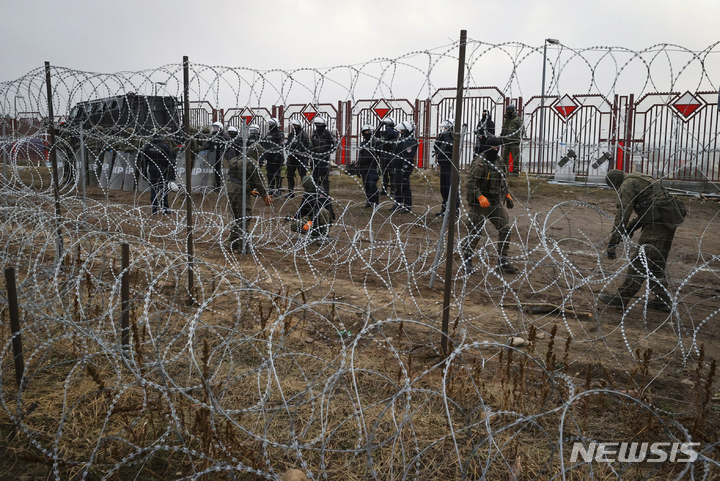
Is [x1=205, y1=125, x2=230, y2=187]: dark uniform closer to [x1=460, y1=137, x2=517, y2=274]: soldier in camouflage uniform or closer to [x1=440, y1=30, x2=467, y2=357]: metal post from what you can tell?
[x1=440, y1=30, x2=467, y2=357]: metal post

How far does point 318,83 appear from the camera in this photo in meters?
6.18

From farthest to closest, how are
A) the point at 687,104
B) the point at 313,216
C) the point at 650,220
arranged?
the point at 687,104
the point at 313,216
the point at 650,220

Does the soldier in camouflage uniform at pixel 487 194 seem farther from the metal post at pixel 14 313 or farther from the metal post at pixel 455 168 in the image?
the metal post at pixel 14 313

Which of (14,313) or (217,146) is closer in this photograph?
(14,313)

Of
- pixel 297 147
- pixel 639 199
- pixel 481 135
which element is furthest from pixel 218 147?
pixel 639 199

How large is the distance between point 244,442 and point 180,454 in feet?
1.10

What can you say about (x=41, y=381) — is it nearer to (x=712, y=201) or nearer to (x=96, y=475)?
(x=96, y=475)

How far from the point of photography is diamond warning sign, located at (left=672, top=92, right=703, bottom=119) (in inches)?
617

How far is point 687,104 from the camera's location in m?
15.9

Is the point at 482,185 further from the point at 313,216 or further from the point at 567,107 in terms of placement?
the point at 567,107

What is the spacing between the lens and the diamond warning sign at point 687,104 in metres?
15.7

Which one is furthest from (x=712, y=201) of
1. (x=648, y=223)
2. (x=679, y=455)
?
(x=679, y=455)

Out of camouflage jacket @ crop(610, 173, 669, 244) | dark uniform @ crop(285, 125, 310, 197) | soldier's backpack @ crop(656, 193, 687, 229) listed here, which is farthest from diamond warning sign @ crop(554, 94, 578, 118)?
soldier's backpack @ crop(656, 193, 687, 229)

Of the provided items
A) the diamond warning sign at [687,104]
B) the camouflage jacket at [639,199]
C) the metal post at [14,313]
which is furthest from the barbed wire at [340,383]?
the diamond warning sign at [687,104]
